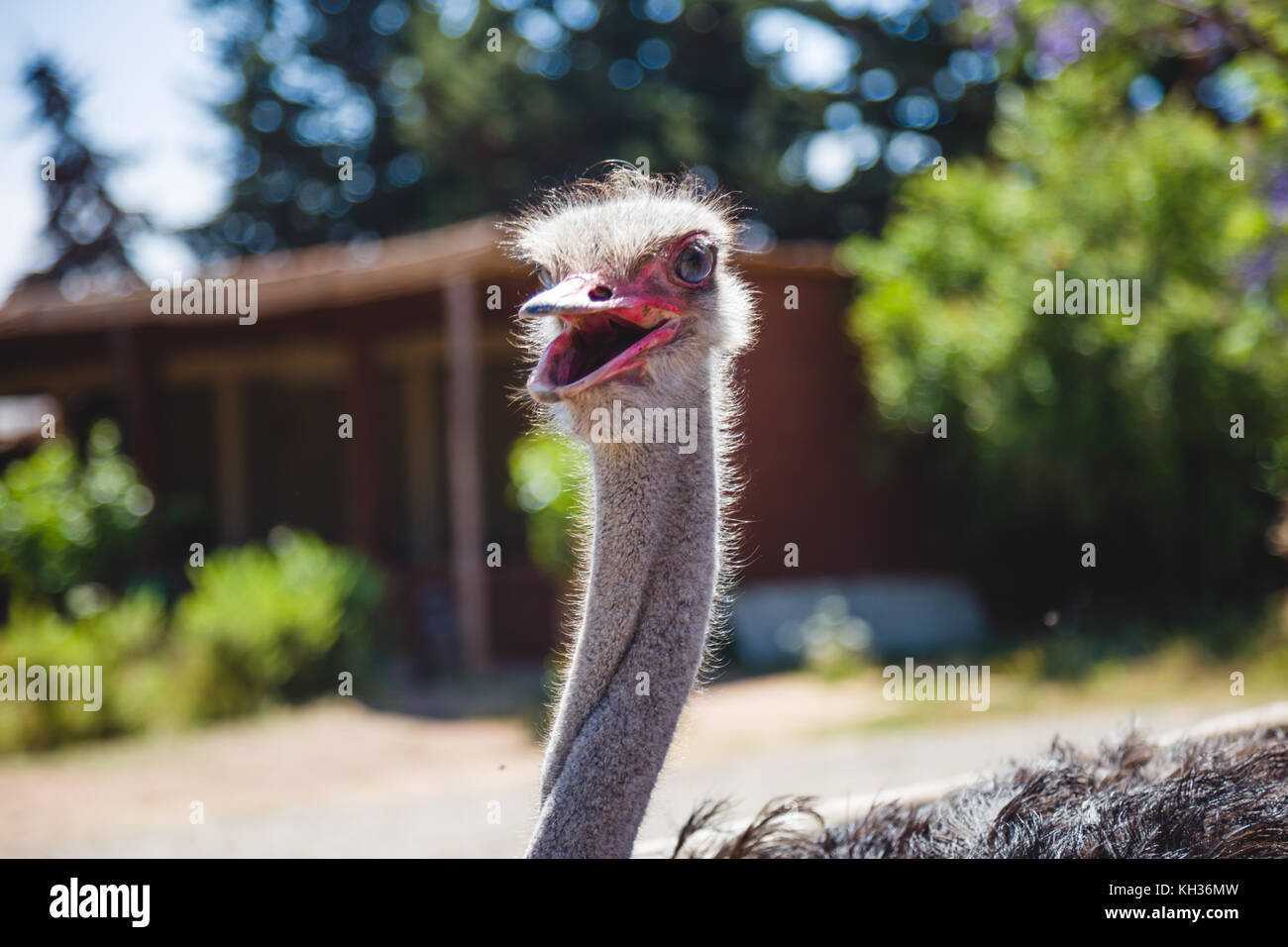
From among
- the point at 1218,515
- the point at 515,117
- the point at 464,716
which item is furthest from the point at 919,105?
the point at 464,716

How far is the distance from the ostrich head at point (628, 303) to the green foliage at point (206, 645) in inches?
248

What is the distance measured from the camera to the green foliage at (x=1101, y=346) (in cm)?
822

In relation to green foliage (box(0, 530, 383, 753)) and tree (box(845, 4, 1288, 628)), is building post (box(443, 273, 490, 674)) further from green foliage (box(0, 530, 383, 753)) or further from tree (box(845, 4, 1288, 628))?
tree (box(845, 4, 1288, 628))

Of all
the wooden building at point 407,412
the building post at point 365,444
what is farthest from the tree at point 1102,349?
the building post at point 365,444

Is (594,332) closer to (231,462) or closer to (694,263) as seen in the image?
(694,263)

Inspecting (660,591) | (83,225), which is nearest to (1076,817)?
(660,591)

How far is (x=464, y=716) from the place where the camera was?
7.75 metres

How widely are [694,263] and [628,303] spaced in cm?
17

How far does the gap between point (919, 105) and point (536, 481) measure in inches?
346

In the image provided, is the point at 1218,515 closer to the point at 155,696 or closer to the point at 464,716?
the point at 464,716

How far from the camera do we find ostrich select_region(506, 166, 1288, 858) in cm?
183

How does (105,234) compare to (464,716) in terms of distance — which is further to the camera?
(105,234)

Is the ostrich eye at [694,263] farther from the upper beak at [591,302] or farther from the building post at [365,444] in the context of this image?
the building post at [365,444]
